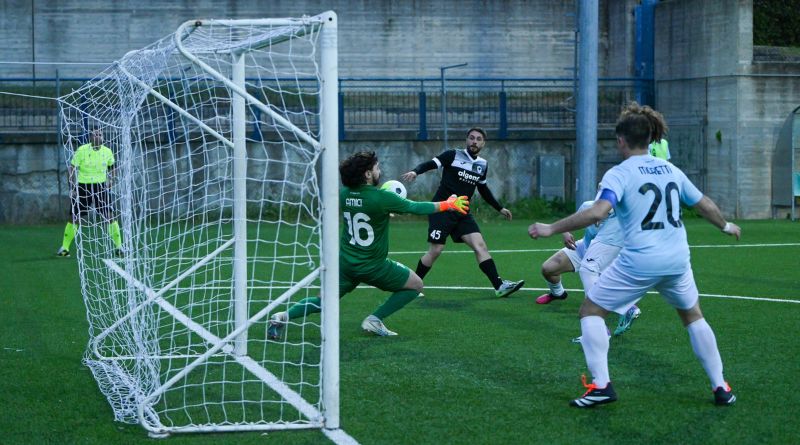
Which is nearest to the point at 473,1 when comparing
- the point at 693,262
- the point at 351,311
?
the point at 693,262

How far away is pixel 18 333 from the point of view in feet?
32.4

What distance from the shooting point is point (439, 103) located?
26.8 metres

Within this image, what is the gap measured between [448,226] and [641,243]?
5.73 metres

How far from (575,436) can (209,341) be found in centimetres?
389

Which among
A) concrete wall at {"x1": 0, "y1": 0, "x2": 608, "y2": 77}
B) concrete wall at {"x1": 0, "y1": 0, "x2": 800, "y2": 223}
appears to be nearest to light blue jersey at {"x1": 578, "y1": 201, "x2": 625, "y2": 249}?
concrete wall at {"x1": 0, "y1": 0, "x2": 800, "y2": 223}

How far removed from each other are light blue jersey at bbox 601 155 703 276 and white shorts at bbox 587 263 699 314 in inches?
2.4

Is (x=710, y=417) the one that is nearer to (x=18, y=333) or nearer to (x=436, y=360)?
(x=436, y=360)

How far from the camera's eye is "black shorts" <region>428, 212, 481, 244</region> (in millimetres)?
12352

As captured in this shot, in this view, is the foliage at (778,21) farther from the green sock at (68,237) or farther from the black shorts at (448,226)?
the black shorts at (448,226)

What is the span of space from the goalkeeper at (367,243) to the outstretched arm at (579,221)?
1788mm

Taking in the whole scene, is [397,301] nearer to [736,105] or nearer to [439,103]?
[736,105]

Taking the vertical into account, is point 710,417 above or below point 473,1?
below

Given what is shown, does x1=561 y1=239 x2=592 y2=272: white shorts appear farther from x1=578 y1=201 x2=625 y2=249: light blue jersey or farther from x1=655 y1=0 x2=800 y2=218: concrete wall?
x1=655 y1=0 x2=800 y2=218: concrete wall

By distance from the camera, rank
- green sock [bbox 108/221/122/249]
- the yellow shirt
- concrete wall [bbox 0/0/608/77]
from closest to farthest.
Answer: green sock [bbox 108/221/122/249], the yellow shirt, concrete wall [bbox 0/0/608/77]
